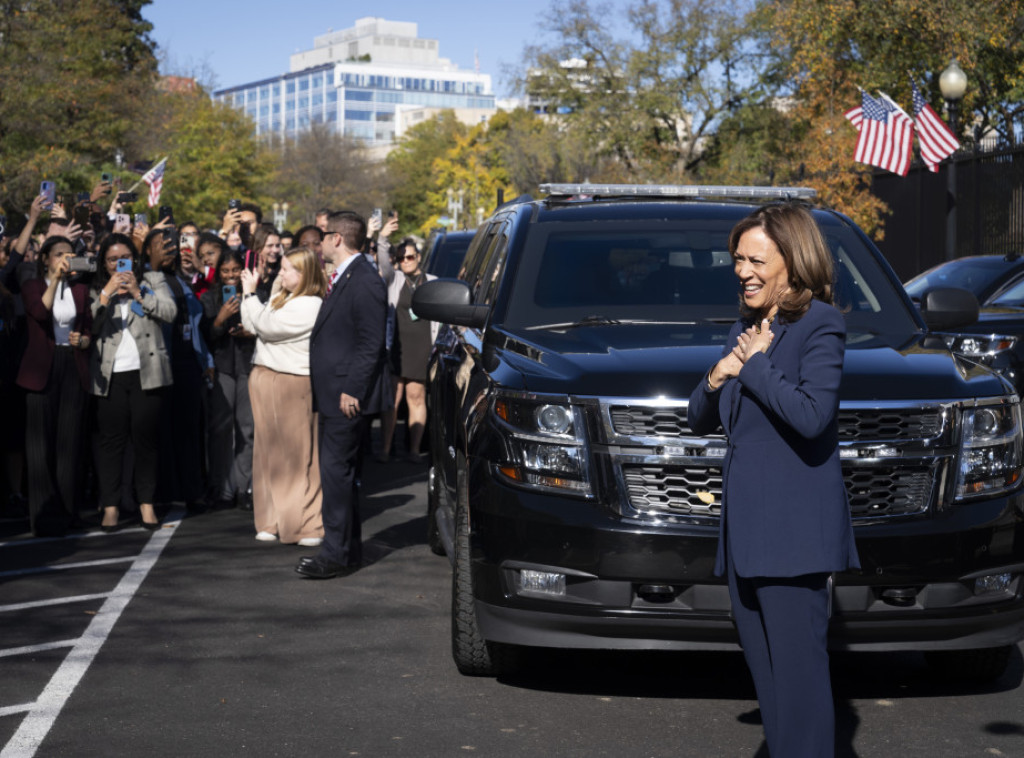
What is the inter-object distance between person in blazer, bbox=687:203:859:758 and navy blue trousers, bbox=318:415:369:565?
16.4 ft

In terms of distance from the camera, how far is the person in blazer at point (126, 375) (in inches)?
415

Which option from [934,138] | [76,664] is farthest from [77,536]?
[934,138]

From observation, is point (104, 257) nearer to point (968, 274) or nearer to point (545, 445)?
point (545, 445)

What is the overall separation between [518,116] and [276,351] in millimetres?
82788

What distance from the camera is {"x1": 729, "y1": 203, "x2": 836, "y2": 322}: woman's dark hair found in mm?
4000

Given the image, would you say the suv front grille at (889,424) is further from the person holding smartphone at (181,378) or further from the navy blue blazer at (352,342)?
the person holding smartphone at (181,378)

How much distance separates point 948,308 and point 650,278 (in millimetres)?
1346

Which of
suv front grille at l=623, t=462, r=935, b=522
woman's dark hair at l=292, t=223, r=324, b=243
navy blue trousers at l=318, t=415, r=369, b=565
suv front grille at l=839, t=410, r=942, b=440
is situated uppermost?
woman's dark hair at l=292, t=223, r=324, b=243

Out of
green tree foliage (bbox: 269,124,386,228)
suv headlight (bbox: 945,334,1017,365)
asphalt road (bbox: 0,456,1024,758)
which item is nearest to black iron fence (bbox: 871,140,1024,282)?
suv headlight (bbox: 945,334,1017,365)

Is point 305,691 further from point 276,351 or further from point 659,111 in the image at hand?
point 659,111

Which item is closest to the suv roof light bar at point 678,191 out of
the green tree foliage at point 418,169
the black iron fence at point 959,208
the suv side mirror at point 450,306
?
the suv side mirror at point 450,306

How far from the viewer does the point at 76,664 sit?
6.68 meters

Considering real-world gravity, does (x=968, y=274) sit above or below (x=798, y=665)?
above

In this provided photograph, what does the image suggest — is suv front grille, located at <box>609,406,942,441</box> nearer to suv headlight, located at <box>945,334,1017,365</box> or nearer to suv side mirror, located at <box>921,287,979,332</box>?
suv side mirror, located at <box>921,287,979,332</box>
